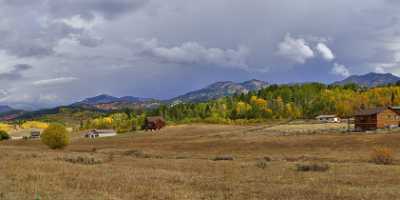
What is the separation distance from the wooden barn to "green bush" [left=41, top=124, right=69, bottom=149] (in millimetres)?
68057

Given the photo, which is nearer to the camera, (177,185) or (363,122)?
(177,185)

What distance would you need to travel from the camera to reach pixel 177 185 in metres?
25.8

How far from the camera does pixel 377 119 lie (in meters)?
114

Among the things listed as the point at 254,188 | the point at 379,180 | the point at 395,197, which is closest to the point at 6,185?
the point at 254,188

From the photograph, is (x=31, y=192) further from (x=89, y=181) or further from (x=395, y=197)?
(x=395, y=197)

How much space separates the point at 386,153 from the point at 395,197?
26817 mm

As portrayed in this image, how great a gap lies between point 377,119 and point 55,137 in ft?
241

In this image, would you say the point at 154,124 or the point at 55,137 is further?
the point at 154,124

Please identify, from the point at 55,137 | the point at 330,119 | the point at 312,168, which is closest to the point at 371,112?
the point at 330,119

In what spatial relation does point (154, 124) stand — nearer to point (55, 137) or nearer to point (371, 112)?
point (371, 112)

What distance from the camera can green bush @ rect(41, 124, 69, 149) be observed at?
8456 centimetres

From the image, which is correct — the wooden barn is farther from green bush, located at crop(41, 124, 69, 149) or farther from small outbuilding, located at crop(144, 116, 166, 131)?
small outbuilding, located at crop(144, 116, 166, 131)

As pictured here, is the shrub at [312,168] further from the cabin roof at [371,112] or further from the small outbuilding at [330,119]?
the small outbuilding at [330,119]

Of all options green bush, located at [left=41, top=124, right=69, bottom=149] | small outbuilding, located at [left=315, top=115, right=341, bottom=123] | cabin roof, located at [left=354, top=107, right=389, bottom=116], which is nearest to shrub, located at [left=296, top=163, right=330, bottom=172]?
green bush, located at [left=41, top=124, right=69, bottom=149]
